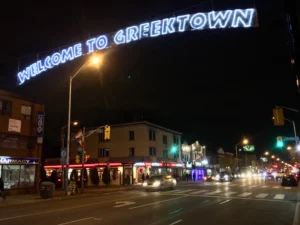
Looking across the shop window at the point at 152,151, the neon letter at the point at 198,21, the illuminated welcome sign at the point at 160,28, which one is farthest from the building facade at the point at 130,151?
the neon letter at the point at 198,21

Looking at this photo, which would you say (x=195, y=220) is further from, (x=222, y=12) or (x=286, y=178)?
(x=286, y=178)

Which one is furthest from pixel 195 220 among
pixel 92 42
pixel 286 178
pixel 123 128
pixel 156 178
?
pixel 123 128

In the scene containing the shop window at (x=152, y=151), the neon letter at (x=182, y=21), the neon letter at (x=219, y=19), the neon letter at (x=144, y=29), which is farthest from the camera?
the shop window at (x=152, y=151)

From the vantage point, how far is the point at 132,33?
15.6 m

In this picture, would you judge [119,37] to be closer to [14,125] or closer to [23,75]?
[23,75]

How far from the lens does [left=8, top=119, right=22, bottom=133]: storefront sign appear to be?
28047 mm

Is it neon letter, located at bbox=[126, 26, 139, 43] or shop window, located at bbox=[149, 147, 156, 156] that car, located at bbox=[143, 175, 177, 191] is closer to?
neon letter, located at bbox=[126, 26, 139, 43]

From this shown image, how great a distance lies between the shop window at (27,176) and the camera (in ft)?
96.2

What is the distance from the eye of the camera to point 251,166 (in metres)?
163

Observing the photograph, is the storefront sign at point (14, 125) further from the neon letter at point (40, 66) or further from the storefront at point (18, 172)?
the neon letter at point (40, 66)

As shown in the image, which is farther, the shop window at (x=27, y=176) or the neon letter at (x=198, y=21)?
the shop window at (x=27, y=176)

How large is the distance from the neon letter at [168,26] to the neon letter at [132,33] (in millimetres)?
1349

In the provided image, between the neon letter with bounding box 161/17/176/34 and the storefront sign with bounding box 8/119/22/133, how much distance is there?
18.6 meters

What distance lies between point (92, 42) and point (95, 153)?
42619 millimetres
